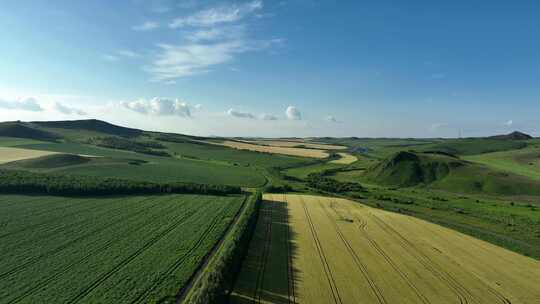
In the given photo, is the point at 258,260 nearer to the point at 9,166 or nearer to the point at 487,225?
the point at 487,225

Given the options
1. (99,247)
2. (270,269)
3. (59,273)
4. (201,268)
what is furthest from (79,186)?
(270,269)

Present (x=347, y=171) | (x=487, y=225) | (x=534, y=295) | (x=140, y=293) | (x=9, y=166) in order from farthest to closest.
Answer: (x=347, y=171) → (x=9, y=166) → (x=487, y=225) → (x=534, y=295) → (x=140, y=293)

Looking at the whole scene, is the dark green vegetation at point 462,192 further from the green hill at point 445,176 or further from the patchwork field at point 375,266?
the patchwork field at point 375,266

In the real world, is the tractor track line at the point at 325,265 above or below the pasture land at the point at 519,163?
below

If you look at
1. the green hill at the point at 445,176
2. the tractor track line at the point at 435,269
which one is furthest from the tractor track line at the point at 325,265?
the green hill at the point at 445,176

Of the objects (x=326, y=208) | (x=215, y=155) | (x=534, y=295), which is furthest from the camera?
(x=215, y=155)

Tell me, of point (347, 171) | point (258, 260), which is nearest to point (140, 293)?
point (258, 260)
